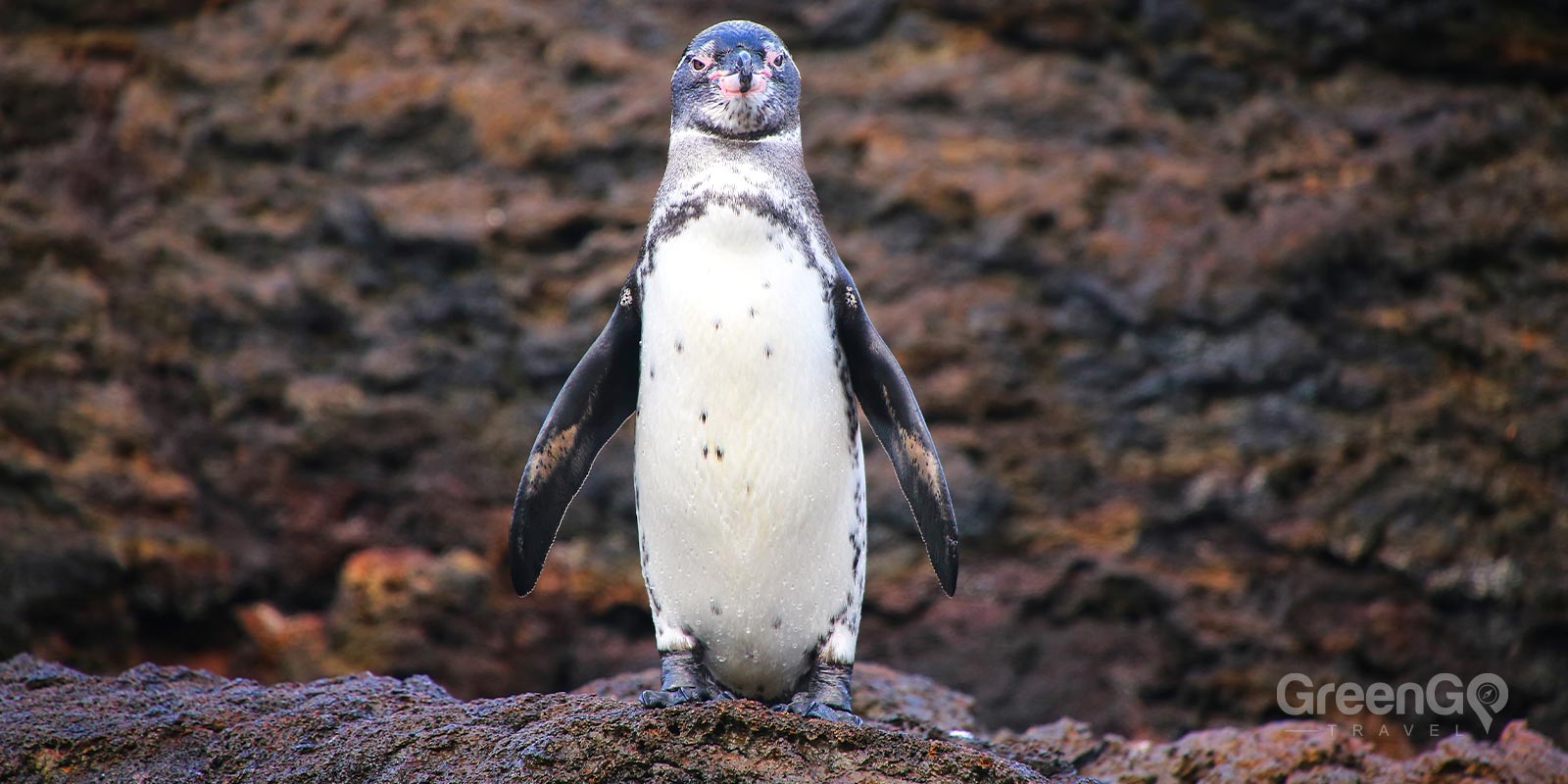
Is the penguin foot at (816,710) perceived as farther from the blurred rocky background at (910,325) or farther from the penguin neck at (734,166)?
the blurred rocky background at (910,325)

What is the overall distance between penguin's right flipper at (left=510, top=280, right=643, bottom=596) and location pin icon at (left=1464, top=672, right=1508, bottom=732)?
4.28 m

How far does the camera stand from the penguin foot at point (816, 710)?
2.77 metres

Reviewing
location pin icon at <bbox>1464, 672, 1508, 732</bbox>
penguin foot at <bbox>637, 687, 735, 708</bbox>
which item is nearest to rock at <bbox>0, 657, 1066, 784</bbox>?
penguin foot at <bbox>637, 687, 735, 708</bbox>

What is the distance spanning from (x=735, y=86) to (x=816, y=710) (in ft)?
4.77

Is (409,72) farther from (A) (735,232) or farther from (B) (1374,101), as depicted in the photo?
(B) (1374,101)

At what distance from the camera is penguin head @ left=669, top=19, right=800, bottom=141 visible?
324 cm

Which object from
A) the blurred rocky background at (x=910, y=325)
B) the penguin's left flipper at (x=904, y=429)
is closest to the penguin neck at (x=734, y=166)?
the penguin's left flipper at (x=904, y=429)

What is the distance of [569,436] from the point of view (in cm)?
340

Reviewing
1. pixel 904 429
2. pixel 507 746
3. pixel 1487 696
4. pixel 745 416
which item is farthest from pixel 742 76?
pixel 1487 696

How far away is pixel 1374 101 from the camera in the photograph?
21.4 feet

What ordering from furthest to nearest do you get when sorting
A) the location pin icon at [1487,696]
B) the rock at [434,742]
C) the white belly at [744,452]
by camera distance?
1. the location pin icon at [1487,696]
2. the white belly at [744,452]
3. the rock at [434,742]

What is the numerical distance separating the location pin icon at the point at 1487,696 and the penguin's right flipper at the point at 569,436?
14.0ft

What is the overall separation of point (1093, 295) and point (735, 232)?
3519 millimetres

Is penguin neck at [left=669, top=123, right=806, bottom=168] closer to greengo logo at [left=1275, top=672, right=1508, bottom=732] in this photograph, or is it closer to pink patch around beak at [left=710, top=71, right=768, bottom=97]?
pink patch around beak at [left=710, top=71, right=768, bottom=97]
